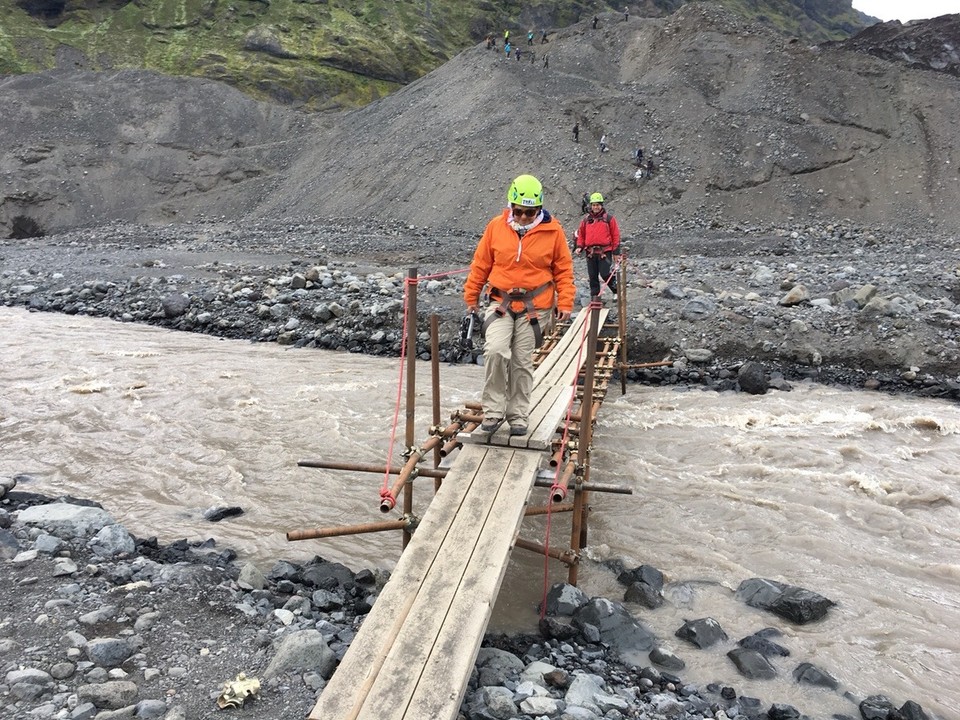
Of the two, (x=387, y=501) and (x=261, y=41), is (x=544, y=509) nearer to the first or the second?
(x=387, y=501)

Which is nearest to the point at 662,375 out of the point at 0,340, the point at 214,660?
the point at 214,660

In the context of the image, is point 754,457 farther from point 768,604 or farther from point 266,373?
point 266,373

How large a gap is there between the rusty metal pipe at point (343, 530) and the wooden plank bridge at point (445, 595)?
1.86ft

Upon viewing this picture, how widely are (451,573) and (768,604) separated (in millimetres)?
3262

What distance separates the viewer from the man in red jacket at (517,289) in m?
5.98

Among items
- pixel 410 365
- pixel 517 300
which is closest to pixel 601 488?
pixel 517 300

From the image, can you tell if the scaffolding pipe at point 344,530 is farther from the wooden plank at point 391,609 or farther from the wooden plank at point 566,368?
the wooden plank at point 566,368

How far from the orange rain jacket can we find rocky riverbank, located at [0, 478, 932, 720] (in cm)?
254

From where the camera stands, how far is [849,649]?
580 centimetres

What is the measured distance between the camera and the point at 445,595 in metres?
4.43

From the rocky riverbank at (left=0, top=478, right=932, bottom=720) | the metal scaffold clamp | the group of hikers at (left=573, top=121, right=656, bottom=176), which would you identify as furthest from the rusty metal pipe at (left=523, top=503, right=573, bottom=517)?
the group of hikers at (left=573, top=121, right=656, bottom=176)

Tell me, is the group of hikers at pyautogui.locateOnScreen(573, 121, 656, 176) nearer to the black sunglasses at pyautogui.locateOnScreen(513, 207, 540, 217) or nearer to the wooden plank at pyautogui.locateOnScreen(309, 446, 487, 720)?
the black sunglasses at pyautogui.locateOnScreen(513, 207, 540, 217)

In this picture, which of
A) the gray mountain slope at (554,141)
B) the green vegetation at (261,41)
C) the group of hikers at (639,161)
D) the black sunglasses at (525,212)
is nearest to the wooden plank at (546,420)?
the black sunglasses at (525,212)

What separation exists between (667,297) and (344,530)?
11003mm
